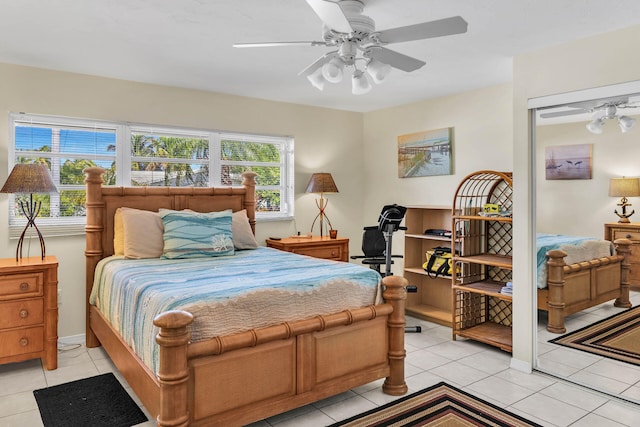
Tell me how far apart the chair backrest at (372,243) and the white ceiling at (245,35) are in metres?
1.50

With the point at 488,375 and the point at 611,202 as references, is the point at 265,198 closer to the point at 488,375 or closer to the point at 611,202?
the point at 488,375

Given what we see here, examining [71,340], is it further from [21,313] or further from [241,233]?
[241,233]

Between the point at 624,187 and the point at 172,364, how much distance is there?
9.80ft

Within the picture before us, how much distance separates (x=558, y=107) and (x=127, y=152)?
3.69 metres

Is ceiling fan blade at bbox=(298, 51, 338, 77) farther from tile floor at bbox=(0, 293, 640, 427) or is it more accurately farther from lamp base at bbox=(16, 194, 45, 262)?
lamp base at bbox=(16, 194, 45, 262)

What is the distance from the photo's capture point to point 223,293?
7.48 feet

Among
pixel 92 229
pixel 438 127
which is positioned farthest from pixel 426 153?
pixel 92 229

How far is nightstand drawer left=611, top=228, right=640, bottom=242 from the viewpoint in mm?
2874

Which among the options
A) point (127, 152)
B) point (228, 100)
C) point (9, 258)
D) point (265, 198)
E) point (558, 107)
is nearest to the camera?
point (558, 107)

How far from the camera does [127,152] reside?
13.6 feet

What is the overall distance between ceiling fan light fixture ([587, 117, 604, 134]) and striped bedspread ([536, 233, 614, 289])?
77 cm

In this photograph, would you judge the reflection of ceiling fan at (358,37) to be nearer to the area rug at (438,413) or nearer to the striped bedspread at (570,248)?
the striped bedspread at (570,248)

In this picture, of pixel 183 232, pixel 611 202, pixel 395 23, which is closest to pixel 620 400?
pixel 611 202

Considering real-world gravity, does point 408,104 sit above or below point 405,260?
above
